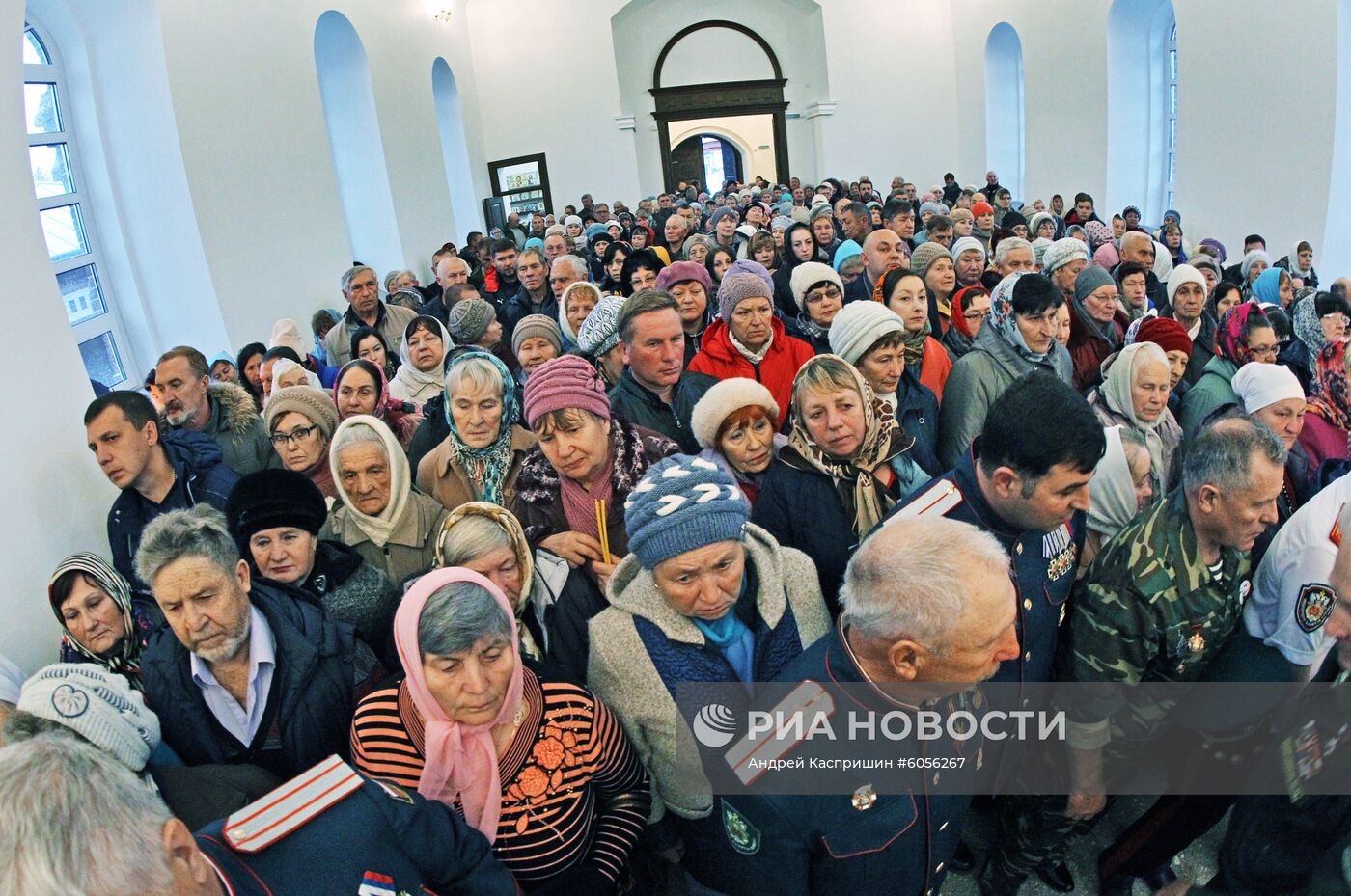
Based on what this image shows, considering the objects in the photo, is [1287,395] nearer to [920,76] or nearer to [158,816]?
[158,816]

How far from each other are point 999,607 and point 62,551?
10.7 feet

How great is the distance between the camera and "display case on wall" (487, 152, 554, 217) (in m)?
15.1

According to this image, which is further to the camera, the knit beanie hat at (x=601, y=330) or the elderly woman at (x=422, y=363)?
the elderly woman at (x=422, y=363)

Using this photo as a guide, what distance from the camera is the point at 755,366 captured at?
3.71 meters

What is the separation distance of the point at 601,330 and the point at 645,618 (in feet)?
7.67

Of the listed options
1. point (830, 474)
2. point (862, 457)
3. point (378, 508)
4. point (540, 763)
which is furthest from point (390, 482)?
point (862, 457)

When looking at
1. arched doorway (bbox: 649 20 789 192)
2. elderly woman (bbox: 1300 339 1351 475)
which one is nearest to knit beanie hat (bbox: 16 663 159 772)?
elderly woman (bbox: 1300 339 1351 475)

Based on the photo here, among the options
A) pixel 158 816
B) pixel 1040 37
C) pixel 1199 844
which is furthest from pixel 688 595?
pixel 1040 37

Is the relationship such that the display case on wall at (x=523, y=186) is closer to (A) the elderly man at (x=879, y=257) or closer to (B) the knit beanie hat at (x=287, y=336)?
(B) the knit beanie hat at (x=287, y=336)

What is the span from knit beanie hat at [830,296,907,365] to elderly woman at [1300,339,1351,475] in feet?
5.31

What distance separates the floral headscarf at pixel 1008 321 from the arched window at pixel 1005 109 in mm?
14837

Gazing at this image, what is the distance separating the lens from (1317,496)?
80.7 inches

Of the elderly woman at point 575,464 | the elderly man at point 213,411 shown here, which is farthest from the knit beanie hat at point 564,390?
the elderly man at point 213,411

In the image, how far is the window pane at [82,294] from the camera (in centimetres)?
588
